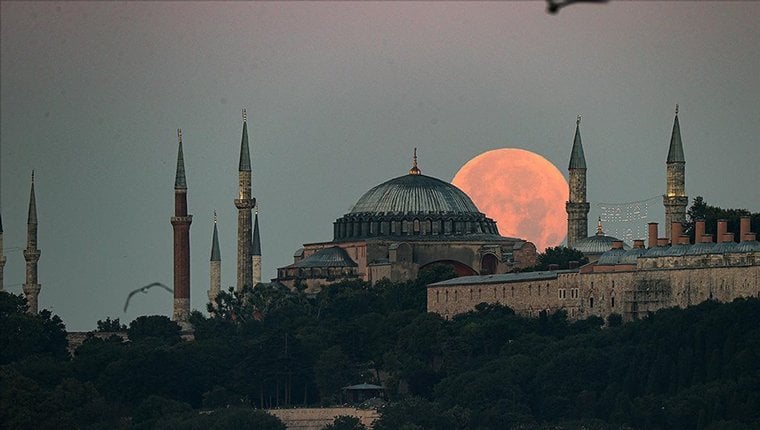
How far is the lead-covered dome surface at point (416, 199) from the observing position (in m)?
166

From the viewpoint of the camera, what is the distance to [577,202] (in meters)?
161

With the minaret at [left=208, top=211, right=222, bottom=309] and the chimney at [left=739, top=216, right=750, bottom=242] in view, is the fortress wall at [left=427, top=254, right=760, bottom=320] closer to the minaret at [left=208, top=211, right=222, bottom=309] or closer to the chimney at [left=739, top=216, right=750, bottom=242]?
the chimney at [left=739, top=216, right=750, bottom=242]

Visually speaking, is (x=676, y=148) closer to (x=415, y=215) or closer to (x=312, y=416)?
(x=415, y=215)

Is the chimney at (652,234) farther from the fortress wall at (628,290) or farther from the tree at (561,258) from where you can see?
the tree at (561,258)

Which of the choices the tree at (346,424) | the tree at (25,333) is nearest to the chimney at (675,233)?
the tree at (346,424)

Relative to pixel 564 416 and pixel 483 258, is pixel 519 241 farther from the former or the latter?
pixel 564 416

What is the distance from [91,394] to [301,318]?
19.4 meters

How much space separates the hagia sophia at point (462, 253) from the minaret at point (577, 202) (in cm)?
5

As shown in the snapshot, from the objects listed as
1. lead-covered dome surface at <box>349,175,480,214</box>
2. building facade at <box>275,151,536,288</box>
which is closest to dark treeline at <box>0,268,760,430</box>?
building facade at <box>275,151,536,288</box>

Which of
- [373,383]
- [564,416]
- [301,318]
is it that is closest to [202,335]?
[301,318]

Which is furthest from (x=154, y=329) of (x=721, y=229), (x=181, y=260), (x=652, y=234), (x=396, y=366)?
(x=721, y=229)

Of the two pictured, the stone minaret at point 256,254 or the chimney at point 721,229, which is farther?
the stone minaret at point 256,254

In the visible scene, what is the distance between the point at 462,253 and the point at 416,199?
4987mm

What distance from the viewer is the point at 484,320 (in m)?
142
